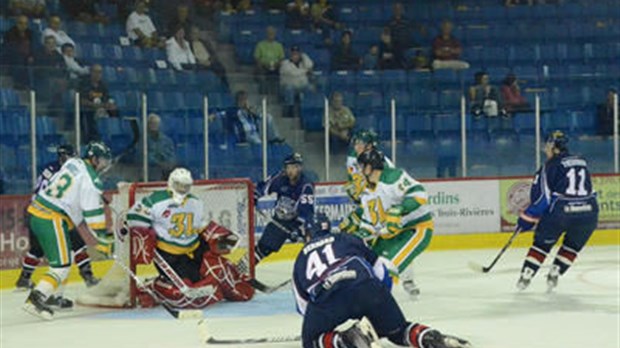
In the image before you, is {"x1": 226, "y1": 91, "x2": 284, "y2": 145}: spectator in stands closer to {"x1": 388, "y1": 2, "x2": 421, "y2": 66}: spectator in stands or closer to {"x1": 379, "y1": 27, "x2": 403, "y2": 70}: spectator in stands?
{"x1": 379, "y1": 27, "x2": 403, "y2": 70}: spectator in stands

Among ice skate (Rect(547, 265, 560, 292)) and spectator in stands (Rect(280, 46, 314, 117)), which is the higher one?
spectator in stands (Rect(280, 46, 314, 117))

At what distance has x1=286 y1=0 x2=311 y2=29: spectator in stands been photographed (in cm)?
1530

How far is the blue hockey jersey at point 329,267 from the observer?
5969 mm

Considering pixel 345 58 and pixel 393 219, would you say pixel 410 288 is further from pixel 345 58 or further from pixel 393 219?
pixel 345 58

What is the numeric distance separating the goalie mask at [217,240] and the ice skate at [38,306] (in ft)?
3.79

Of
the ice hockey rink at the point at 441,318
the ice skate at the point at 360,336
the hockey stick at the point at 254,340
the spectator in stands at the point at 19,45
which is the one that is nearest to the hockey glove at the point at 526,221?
the ice hockey rink at the point at 441,318

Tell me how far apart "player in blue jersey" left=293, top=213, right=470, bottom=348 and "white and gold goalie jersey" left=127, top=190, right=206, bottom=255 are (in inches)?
102

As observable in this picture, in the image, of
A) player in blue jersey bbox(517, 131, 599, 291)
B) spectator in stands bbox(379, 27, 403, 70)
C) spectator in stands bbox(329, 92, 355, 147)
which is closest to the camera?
player in blue jersey bbox(517, 131, 599, 291)

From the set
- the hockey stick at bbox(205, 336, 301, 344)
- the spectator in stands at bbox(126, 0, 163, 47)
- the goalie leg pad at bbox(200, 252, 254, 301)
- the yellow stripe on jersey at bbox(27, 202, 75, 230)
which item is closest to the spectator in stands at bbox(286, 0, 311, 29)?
the spectator in stands at bbox(126, 0, 163, 47)

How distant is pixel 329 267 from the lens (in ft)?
19.7

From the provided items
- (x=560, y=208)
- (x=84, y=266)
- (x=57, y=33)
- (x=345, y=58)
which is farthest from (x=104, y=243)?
(x=345, y=58)

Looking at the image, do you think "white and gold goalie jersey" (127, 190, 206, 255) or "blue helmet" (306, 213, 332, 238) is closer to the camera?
"blue helmet" (306, 213, 332, 238)

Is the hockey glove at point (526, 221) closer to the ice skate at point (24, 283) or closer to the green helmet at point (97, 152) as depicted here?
the green helmet at point (97, 152)

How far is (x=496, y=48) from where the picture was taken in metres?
15.6
